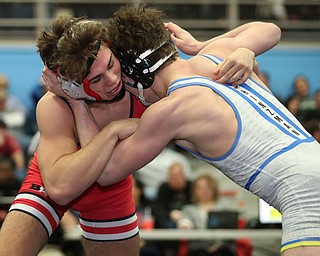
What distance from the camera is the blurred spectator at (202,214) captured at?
255 inches

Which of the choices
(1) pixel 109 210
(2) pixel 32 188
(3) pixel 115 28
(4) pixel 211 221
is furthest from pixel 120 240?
(4) pixel 211 221

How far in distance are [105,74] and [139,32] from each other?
9.5 inches

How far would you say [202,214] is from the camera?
268 inches

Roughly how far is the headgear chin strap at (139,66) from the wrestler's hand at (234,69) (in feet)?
0.87

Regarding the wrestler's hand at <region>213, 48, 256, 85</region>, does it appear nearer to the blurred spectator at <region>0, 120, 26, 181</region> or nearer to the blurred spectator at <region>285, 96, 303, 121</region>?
the blurred spectator at <region>0, 120, 26, 181</region>

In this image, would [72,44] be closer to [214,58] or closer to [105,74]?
[105,74]

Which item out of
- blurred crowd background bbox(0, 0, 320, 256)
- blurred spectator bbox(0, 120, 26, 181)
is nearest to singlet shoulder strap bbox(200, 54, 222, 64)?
blurred crowd background bbox(0, 0, 320, 256)

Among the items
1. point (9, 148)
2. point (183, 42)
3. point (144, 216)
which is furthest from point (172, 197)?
point (183, 42)

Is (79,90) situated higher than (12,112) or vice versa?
(79,90)

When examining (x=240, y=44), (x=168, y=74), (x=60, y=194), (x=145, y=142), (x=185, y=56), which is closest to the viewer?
(x=145, y=142)

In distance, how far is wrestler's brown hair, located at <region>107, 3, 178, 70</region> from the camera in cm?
357

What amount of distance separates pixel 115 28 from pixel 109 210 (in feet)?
3.43

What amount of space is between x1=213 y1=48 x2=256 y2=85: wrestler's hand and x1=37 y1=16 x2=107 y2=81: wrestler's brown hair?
1.86 ft

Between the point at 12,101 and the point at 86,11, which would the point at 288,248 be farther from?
the point at 86,11
